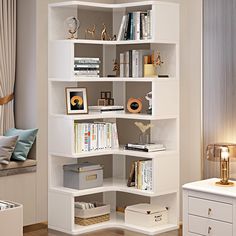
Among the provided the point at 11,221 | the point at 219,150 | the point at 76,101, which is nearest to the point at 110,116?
the point at 76,101

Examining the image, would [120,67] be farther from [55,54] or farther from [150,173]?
[150,173]

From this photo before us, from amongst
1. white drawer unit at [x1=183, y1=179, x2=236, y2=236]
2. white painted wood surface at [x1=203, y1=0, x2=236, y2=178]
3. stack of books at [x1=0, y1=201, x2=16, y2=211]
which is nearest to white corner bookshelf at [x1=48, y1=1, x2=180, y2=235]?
white painted wood surface at [x1=203, y1=0, x2=236, y2=178]

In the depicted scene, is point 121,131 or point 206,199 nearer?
point 206,199

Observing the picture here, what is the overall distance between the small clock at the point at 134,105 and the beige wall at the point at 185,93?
39cm

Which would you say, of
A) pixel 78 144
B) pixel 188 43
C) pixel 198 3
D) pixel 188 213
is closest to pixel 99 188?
pixel 78 144

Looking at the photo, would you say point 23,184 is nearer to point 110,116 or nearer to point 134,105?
point 110,116

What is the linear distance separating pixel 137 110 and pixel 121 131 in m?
0.54

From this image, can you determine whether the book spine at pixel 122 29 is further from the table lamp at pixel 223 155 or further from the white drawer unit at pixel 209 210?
the white drawer unit at pixel 209 210

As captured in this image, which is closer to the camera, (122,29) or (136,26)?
(136,26)

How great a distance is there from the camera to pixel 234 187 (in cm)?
473

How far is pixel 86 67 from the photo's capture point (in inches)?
216

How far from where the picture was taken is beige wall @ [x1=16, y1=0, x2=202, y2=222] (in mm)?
5441

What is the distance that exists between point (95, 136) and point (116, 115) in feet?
0.93

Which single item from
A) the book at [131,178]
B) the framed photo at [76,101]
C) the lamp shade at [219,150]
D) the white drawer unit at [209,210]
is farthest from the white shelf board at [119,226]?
the framed photo at [76,101]
